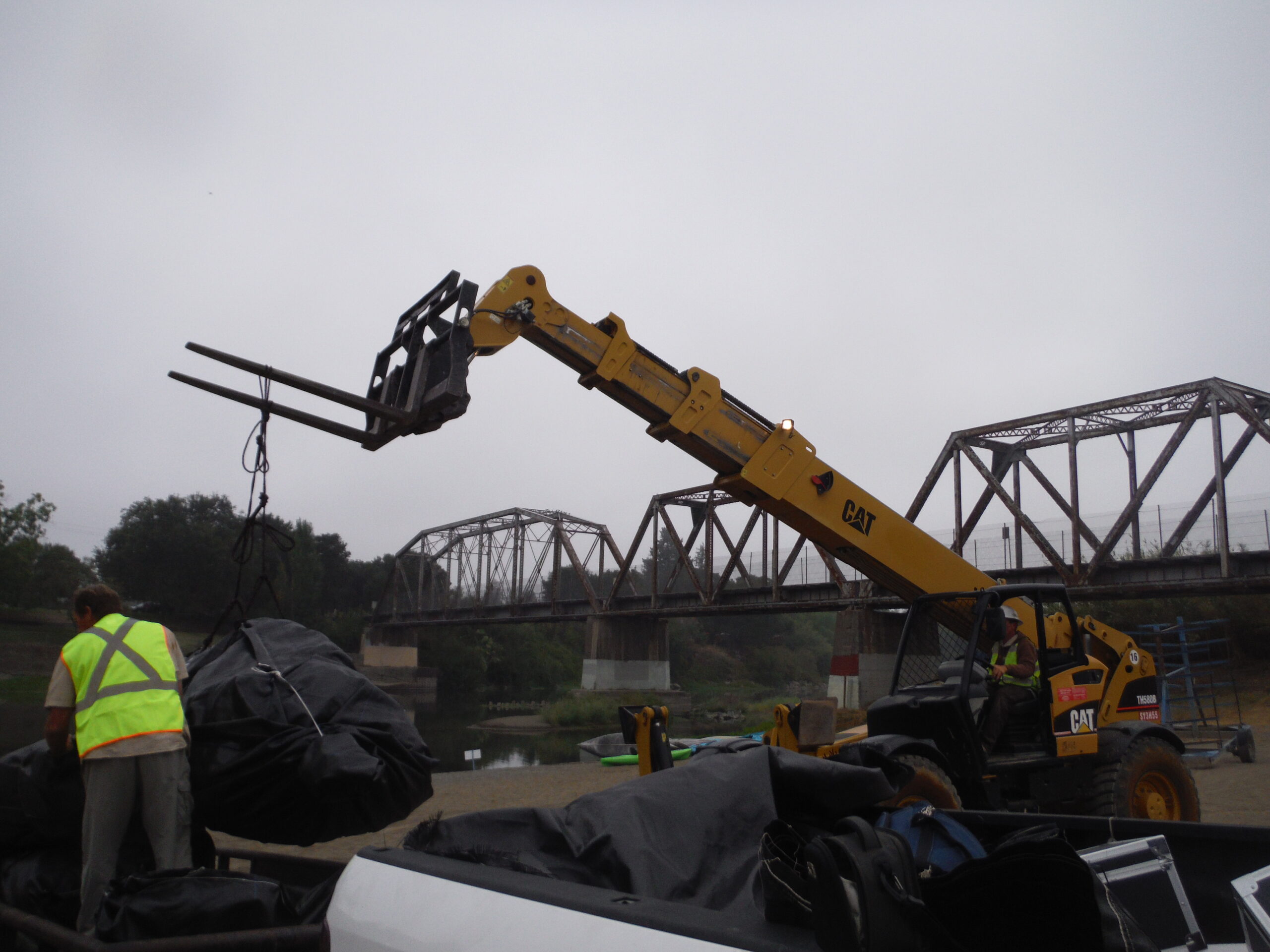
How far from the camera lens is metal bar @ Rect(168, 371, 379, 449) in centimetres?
445

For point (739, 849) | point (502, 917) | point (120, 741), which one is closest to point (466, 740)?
point (120, 741)

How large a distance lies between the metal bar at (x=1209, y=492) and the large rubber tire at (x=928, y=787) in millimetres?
18967

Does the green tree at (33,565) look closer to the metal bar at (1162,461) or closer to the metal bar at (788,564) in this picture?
the metal bar at (788,564)

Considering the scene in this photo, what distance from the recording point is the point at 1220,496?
825 inches

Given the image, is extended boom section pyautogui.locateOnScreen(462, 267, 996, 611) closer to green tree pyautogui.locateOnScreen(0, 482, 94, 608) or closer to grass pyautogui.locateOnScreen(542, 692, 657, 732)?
grass pyautogui.locateOnScreen(542, 692, 657, 732)

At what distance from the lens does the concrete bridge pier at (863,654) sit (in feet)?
84.9

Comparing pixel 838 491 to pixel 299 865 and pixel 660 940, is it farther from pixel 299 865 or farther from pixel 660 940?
pixel 660 940

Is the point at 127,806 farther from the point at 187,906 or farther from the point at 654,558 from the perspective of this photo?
the point at 654,558

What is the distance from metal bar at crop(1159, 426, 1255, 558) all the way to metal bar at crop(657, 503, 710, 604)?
1769 centimetres

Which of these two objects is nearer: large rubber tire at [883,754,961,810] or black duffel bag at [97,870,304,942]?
black duffel bag at [97,870,304,942]

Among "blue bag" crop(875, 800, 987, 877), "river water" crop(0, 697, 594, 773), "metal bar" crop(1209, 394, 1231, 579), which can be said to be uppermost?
"metal bar" crop(1209, 394, 1231, 579)

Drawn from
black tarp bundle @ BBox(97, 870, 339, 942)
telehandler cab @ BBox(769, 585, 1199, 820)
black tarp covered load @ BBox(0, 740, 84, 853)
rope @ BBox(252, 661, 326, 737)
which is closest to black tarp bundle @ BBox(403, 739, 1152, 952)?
black tarp bundle @ BBox(97, 870, 339, 942)

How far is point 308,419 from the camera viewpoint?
5.01 m

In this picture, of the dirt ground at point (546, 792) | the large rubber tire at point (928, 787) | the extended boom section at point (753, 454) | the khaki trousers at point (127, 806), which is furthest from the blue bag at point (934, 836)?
the extended boom section at point (753, 454)
